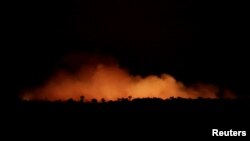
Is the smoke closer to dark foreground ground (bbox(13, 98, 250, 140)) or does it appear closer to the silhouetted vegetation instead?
the silhouetted vegetation

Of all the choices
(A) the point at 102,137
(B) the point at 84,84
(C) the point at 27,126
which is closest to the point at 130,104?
(A) the point at 102,137

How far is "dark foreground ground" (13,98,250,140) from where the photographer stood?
1099 cm

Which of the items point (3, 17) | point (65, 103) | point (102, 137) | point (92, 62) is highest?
point (3, 17)

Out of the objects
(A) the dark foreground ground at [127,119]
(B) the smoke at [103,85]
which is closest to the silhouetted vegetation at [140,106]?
(A) the dark foreground ground at [127,119]

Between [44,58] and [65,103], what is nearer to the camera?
[65,103]

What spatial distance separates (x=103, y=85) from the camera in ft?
64.4

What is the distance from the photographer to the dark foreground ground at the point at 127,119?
11.0 m

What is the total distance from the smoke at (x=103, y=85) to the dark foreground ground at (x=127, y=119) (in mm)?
6179

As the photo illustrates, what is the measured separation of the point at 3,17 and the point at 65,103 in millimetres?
9536

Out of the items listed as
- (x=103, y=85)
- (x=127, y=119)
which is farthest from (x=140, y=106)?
(x=103, y=85)

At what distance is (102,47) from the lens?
2089 centimetres

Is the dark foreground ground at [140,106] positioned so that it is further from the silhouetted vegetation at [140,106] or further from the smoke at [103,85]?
the smoke at [103,85]

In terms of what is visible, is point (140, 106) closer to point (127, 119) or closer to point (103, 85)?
point (127, 119)

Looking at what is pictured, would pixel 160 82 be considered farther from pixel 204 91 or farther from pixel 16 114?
pixel 16 114
